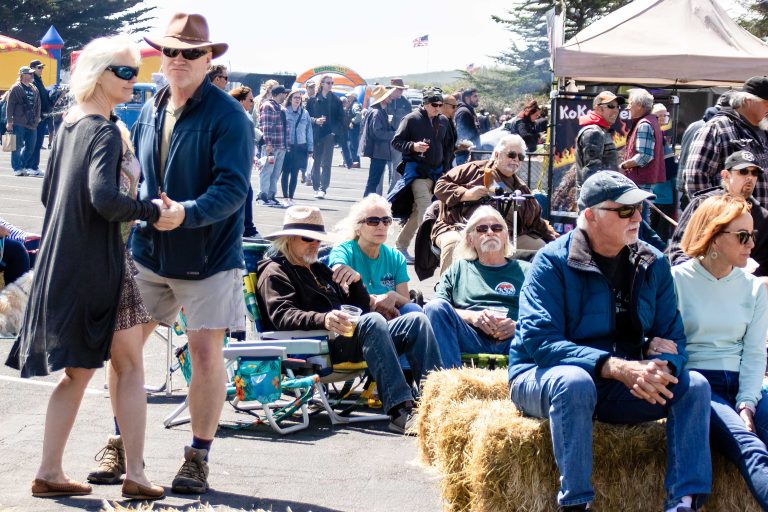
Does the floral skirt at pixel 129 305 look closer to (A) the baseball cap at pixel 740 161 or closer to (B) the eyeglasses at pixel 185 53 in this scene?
(B) the eyeglasses at pixel 185 53

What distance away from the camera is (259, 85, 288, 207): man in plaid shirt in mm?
18516

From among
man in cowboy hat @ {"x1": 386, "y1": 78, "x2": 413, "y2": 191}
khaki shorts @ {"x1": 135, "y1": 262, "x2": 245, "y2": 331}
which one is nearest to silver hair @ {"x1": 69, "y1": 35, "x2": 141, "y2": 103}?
khaki shorts @ {"x1": 135, "y1": 262, "x2": 245, "y2": 331}

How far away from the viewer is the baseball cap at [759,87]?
7445mm

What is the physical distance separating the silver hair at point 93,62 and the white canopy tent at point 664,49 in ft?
28.7

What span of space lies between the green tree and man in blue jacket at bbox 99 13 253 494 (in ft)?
179

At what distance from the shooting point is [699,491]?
450 cm

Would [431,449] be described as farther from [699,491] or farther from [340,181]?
[340,181]

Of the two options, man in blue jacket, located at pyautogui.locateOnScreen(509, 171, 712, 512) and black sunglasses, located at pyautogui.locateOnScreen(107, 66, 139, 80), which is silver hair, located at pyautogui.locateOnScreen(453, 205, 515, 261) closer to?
man in blue jacket, located at pyautogui.locateOnScreen(509, 171, 712, 512)

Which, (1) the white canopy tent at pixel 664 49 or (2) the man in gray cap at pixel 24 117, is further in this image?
(2) the man in gray cap at pixel 24 117

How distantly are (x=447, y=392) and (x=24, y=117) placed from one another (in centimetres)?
1836

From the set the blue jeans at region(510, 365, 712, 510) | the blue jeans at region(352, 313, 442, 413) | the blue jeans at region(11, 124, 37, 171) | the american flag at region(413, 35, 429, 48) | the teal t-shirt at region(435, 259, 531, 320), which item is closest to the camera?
the blue jeans at region(510, 365, 712, 510)

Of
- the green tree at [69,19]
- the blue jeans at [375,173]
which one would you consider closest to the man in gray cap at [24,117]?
the blue jeans at [375,173]

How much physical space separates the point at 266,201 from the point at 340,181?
7928 millimetres

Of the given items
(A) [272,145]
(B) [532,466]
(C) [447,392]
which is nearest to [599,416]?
(B) [532,466]
